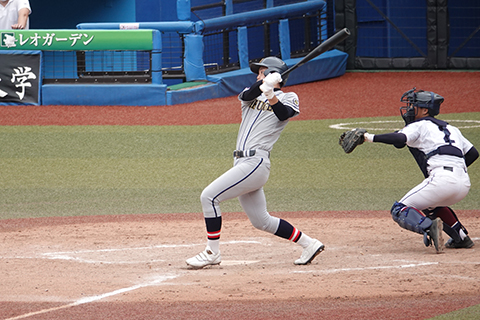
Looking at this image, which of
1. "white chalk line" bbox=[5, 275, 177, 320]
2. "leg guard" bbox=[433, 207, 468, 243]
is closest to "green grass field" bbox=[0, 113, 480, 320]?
"leg guard" bbox=[433, 207, 468, 243]

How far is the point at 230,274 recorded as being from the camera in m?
5.00

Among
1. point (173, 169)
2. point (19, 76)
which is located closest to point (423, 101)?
point (173, 169)

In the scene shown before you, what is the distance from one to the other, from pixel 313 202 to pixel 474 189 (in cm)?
201

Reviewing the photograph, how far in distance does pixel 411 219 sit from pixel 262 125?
135 cm

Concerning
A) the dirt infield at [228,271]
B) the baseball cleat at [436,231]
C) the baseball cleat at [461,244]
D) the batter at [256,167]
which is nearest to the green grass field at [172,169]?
the dirt infield at [228,271]

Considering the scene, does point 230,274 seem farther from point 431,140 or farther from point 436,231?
point 431,140

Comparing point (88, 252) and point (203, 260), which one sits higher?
point (203, 260)

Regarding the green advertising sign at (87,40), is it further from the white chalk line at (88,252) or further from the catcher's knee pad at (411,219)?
the catcher's knee pad at (411,219)

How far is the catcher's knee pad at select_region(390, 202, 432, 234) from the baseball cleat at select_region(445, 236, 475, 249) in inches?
20.7

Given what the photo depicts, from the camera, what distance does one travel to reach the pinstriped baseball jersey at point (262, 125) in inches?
201

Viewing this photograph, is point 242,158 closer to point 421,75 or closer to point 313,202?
point 313,202

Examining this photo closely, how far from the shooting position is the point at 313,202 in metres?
7.96

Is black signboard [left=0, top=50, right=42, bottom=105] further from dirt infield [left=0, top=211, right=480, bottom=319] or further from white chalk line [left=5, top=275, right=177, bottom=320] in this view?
white chalk line [left=5, top=275, right=177, bottom=320]

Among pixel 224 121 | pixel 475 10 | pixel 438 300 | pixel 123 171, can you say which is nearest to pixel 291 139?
pixel 224 121
